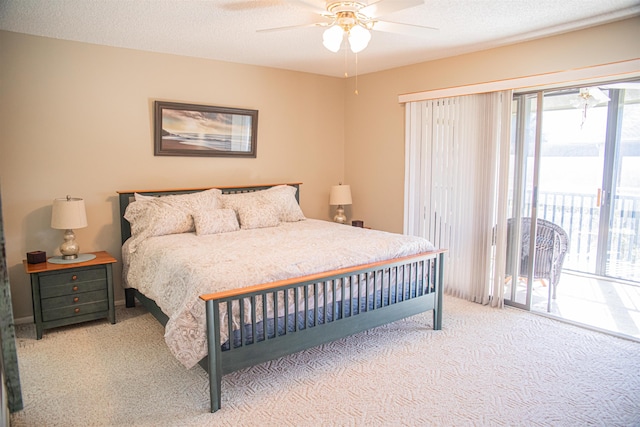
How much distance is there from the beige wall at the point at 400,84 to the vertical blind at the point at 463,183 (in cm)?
21

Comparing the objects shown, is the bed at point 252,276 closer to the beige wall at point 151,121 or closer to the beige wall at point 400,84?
the beige wall at point 151,121

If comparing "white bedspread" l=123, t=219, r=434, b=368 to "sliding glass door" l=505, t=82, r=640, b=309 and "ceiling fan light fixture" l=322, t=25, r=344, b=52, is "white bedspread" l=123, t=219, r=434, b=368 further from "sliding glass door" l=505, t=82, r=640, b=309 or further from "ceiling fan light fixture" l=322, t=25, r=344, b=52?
"ceiling fan light fixture" l=322, t=25, r=344, b=52

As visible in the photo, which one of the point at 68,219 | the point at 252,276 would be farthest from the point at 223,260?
the point at 68,219

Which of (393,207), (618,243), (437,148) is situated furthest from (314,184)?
(618,243)

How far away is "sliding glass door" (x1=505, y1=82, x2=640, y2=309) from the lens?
3863mm

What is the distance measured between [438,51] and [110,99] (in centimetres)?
317

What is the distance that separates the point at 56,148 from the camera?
11.9 ft

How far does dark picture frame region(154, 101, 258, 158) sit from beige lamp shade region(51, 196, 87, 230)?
38.6 inches

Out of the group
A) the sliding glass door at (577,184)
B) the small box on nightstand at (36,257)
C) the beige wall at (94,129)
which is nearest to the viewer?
the small box on nightstand at (36,257)

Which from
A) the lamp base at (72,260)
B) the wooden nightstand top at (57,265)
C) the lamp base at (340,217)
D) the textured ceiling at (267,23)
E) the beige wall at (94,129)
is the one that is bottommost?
the wooden nightstand top at (57,265)

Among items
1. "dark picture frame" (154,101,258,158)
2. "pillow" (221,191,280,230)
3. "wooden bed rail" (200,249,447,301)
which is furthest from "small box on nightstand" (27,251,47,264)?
"wooden bed rail" (200,249,447,301)

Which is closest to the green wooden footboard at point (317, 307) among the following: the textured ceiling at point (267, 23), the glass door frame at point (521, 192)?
the glass door frame at point (521, 192)

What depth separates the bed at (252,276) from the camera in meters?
2.40

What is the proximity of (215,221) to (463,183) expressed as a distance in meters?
2.47
